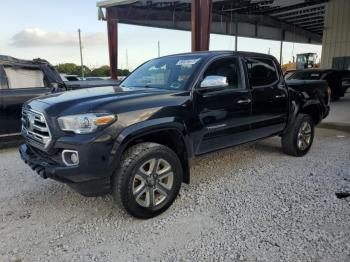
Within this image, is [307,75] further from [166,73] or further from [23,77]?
[23,77]

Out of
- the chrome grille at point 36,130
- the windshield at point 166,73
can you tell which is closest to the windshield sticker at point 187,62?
the windshield at point 166,73

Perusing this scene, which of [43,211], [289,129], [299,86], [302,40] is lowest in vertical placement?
[43,211]

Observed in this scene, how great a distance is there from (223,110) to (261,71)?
125 cm

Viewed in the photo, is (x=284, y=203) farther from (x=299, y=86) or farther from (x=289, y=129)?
(x=299, y=86)

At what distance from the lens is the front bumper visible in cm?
301

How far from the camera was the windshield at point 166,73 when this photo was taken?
4.04 m

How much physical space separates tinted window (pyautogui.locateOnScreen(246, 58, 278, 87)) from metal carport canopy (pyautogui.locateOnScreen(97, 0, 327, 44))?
534 inches

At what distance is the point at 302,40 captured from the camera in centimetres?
4041

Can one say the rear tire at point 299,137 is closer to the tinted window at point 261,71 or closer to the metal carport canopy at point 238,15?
the tinted window at point 261,71

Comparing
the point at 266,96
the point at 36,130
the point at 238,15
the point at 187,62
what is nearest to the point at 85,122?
the point at 36,130

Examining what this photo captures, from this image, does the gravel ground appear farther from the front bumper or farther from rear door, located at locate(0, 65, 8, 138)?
rear door, located at locate(0, 65, 8, 138)

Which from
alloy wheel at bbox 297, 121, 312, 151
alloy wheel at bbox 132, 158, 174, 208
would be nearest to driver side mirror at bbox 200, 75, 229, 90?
alloy wheel at bbox 132, 158, 174, 208

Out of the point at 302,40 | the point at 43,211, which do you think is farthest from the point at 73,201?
the point at 302,40

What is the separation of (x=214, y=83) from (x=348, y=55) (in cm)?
2241
